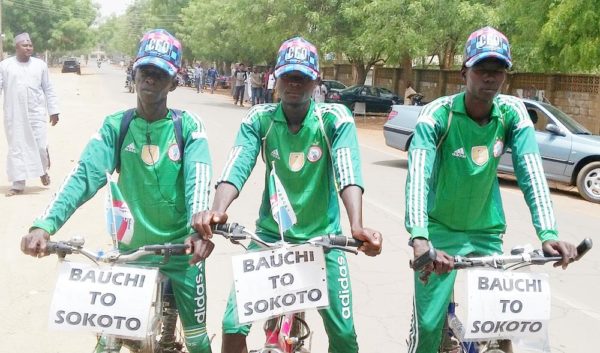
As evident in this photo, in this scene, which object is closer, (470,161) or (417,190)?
(417,190)

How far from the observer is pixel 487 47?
330cm

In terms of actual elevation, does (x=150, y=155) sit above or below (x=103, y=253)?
above

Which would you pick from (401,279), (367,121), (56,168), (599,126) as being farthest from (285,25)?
(401,279)

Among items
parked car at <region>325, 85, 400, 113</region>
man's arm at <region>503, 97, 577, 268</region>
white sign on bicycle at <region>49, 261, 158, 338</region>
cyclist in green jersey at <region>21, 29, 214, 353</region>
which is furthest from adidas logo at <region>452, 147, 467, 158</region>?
parked car at <region>325, 85, 400, 113</region>

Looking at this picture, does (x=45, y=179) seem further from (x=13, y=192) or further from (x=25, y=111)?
(x=25, y=111)

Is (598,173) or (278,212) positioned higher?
(278,212)

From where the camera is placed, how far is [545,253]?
312 centimetres

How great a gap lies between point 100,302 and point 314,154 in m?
1.26

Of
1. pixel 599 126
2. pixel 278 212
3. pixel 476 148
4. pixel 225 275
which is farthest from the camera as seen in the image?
pixel 599 126

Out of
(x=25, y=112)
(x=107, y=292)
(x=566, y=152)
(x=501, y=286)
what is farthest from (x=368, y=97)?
(x=107, y=292)

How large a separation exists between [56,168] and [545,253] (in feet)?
34.5

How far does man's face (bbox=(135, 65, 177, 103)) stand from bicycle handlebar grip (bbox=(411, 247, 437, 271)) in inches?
58.1

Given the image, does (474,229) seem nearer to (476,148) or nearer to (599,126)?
(476,148)

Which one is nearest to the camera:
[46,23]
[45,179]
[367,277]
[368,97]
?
[367,277]
